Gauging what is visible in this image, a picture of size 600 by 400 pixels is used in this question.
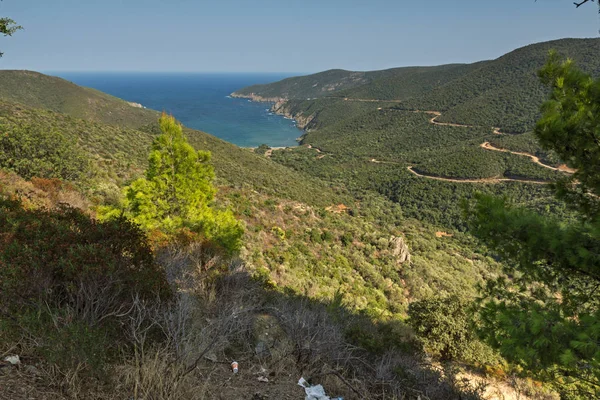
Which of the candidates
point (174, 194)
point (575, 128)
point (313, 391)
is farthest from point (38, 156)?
point (575, 128)

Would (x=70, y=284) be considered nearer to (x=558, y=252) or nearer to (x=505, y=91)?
(x=558, y=252)

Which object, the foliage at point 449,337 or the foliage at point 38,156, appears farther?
the foliage at point 38,156

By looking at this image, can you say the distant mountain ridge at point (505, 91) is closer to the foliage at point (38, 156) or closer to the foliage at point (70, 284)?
the foliage at point (38, 156)

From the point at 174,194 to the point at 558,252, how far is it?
10060 mm

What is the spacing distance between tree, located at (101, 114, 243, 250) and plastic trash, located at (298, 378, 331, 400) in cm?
702

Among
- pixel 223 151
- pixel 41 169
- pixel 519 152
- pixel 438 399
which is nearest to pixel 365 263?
pixel 438 399

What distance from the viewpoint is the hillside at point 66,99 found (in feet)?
287

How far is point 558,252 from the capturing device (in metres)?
3.81

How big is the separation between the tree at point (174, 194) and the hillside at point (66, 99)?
3486 inches

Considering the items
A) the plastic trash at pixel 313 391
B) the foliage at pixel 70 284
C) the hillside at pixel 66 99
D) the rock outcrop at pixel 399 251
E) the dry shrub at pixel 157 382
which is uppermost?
the hillside at pixel 66 99

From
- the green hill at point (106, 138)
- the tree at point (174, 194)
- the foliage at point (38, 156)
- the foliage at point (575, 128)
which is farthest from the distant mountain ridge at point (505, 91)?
the foliage at point (38, 156)

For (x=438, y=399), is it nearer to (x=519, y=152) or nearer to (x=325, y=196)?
(x=325, y=196)

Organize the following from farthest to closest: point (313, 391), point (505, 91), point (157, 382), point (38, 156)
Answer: point (505, 91)
point (38, 156)
point (313, 391)
point (157, 382)

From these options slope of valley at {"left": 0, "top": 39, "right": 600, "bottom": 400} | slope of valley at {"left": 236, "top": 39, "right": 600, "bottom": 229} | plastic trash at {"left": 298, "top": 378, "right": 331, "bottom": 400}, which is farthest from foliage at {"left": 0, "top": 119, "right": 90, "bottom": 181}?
slope of valley at {"left": 236, "top": 39, "right": 600, "bottom": 229}
